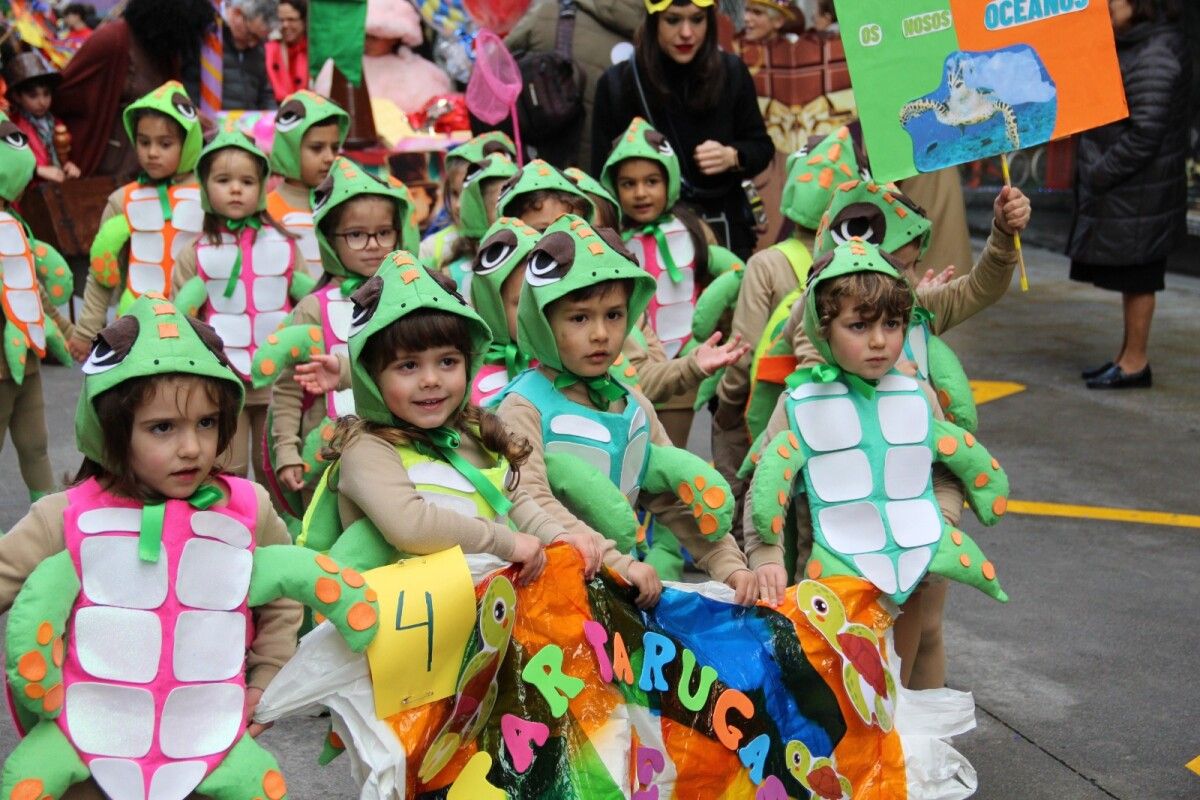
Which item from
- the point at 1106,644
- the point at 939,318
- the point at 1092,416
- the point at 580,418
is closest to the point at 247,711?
the point at 580,418

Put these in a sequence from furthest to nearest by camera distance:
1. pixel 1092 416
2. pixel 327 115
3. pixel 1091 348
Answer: pixel 1091 348
pixel 1092 416
pixel 327 115

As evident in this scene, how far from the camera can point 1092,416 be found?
8844mm

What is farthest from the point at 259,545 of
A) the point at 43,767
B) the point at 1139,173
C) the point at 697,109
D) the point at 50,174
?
the point at 50,174

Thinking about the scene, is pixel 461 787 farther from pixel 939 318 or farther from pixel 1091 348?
pixel 1091 348

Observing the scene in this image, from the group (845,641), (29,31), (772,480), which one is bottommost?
(845,641)

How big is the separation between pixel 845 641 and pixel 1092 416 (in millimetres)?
5444

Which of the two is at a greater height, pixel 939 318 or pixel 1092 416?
pixel 939 318

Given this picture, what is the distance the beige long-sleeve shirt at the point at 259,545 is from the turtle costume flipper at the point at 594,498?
81 centimetres

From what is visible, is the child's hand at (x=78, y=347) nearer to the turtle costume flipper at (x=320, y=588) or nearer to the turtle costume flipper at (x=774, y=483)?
the turtle costume flipper at (x=774, y=483)

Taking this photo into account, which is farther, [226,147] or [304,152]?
[304,152]

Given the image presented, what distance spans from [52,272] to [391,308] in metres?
3.66

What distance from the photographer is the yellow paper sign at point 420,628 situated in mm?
3238

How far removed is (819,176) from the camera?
228 inches

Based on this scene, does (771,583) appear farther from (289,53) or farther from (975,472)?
(289,53)
